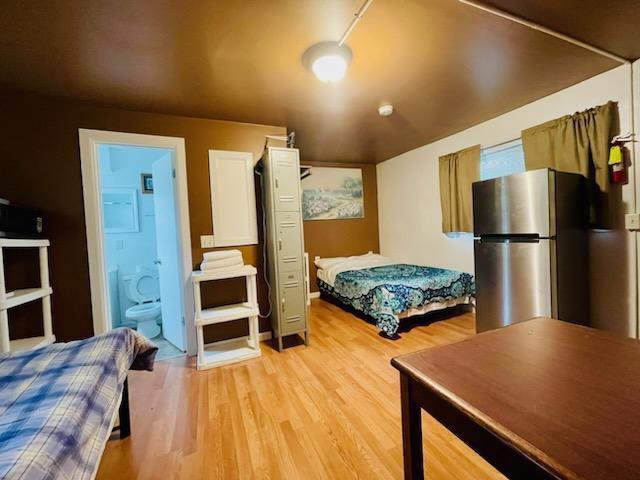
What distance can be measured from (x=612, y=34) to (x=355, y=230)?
12.0 ft

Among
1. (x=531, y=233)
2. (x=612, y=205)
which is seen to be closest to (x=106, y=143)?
(x=531, y=233)

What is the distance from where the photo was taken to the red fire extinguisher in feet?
7.06

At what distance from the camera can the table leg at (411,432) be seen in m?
0.76

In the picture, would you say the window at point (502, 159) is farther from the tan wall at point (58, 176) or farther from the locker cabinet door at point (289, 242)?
the tan wall at point (58, 176)

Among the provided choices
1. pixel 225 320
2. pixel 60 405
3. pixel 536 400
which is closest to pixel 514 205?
pixel 536 400

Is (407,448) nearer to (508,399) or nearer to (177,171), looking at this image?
(508,399)

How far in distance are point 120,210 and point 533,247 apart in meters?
4.72

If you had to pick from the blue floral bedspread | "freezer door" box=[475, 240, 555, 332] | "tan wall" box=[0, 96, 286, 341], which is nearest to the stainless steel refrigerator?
"freezer door" box=[475, 240, 555, 332]

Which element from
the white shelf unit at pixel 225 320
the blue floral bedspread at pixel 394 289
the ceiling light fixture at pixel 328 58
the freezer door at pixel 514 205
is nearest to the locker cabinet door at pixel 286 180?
the white shelf unit at pixel 225 320

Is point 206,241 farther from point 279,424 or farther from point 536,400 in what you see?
point 536,400

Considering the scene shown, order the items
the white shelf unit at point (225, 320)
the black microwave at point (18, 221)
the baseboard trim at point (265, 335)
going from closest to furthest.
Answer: the black microwave at point (18, 221) < the white shelf unit at point (225, 320) < the baseboard trim at point (265, 335)

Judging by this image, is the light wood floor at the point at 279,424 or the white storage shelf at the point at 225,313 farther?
the white storage shelf at the point at 225,313

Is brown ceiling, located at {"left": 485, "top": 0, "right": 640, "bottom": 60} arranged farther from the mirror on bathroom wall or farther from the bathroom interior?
the mirror on bathroom wall

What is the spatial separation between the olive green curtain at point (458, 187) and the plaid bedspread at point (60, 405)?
142 inches
